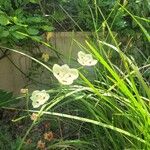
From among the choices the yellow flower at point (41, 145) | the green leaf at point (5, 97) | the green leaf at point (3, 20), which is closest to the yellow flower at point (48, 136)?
the yellow flower at point (41, 145)

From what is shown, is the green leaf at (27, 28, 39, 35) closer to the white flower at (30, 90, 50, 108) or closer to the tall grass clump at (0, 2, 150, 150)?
the tall grass clump at (0, 2, 150, 150)

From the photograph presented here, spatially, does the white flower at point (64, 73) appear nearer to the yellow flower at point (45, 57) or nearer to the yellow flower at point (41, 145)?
the yellow flower at point (41, 145)

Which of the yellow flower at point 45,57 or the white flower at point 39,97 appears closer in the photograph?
the white flower at point 39,97

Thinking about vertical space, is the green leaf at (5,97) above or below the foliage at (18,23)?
below

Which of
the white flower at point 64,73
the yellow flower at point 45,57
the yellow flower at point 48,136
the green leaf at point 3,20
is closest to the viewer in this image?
the white flower at point 64,73

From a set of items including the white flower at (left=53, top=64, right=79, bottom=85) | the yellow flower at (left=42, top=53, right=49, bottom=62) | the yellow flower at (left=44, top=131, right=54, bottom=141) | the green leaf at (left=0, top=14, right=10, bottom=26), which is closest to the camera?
the white flower at (left=53, top=64, right=79, bottom=85)

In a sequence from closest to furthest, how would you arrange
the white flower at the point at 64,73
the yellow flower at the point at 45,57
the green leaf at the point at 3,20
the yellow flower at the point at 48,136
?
the white flower at the point at 64,73, the green leaf at the point at 3,20, the yellow flower at the point at 48,136, the yellow flower at the point at 45,57

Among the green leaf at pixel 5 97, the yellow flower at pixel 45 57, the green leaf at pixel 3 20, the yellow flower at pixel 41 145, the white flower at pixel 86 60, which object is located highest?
the white flower at pixel 86 60

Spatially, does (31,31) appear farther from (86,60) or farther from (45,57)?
(86,60)

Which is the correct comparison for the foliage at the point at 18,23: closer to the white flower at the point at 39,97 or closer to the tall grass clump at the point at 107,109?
the tall grass clump at the point at 107,109

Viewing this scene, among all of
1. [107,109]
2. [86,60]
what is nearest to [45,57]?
[107,109]

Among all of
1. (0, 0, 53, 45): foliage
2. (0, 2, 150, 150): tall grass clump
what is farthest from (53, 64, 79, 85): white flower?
(0, 0, 53, 45): foliage

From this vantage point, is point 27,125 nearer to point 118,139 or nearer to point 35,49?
point 35,49
